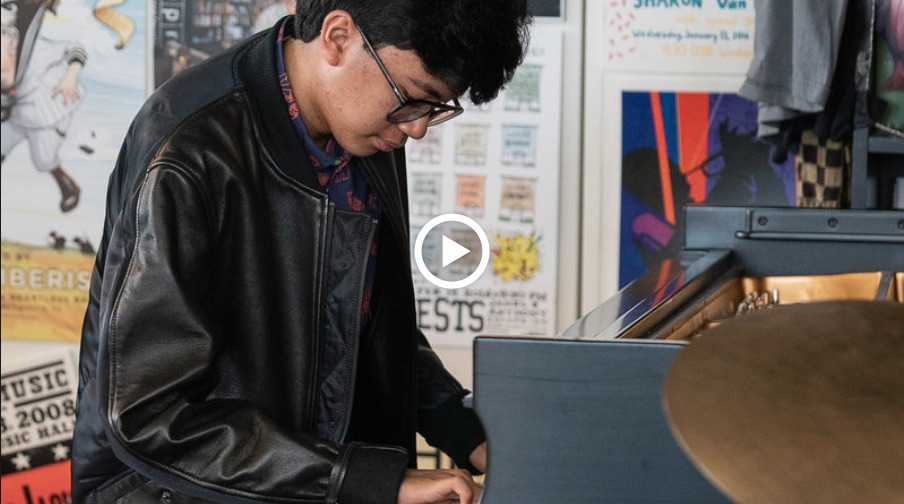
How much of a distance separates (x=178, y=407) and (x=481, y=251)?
2.27 m

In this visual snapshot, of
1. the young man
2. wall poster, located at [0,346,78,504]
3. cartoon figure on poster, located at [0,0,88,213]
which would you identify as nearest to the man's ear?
the young man

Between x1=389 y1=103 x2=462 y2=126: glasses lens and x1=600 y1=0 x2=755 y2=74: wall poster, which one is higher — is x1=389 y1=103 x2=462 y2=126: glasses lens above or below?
below

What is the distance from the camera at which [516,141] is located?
11.2ft

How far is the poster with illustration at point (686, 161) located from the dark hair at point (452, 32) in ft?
6.61

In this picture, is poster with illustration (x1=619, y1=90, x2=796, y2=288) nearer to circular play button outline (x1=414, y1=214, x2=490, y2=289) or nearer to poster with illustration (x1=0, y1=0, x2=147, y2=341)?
circular play button outline (x1=414, y1=214, x2=490, y2=289)

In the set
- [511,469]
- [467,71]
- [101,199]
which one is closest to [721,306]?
[467,71]

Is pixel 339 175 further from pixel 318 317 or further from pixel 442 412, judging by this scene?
pixel 442 412

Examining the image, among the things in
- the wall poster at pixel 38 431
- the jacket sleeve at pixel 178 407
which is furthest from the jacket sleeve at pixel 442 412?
the wall poster at pixel 38 431

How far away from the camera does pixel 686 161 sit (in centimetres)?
339

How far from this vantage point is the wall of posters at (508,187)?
3.39 meters

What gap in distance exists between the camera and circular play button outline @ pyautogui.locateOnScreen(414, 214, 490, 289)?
347 cm

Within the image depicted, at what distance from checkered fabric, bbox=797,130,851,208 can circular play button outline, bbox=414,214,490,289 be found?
97 centimetres

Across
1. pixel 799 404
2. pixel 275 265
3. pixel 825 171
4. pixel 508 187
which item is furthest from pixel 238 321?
pixel 508 187

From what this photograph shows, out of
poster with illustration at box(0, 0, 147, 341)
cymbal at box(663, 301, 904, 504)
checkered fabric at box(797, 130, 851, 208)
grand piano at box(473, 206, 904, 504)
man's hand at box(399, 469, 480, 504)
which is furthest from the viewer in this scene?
poster with illustration at box(0, 0, 147, 341)
